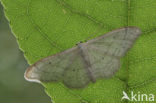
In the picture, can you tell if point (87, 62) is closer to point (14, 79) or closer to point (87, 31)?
point (87, 31)

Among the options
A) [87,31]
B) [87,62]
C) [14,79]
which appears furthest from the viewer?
[14,79]

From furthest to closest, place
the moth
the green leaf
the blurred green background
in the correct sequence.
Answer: the blurred green background → the moth → the green leaf

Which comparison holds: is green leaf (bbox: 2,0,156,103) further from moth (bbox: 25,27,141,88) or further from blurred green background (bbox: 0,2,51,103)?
blurred green background (bbox: 0,2,51,103)

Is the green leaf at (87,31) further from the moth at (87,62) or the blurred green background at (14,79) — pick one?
the blurred green background at (14,79)

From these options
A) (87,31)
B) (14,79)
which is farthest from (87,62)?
(14,79)

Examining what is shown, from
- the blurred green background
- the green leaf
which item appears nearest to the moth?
the green leaf

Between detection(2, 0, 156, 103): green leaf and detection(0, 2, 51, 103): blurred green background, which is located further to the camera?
detection(0, 2, 51, 103): blurred green background

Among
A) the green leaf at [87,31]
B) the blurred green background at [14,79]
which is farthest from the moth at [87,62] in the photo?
the blurred green background at [14,79]
